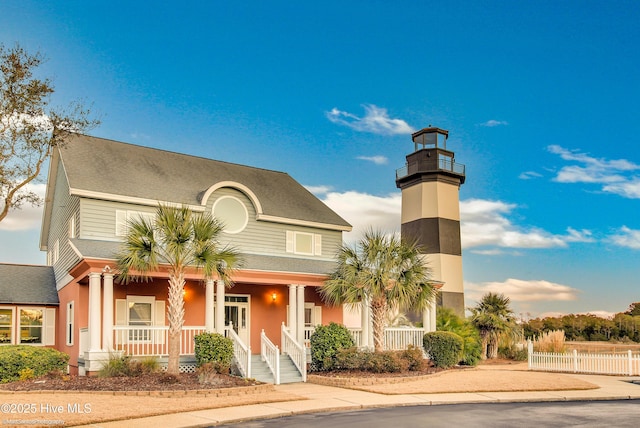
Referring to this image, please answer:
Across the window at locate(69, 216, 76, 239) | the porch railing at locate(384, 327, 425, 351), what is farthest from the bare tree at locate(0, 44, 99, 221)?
the porch railing at locate(384, 327, 425, 351)

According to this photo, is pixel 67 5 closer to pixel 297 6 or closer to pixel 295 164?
pixel 297 6

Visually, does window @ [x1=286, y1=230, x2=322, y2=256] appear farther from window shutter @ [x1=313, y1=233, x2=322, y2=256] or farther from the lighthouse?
the lighthouse

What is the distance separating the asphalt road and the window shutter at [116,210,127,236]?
11.4 meters

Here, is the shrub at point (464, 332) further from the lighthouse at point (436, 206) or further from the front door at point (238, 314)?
the front door at point (238, 314)

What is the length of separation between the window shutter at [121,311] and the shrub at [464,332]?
1279 centimetres

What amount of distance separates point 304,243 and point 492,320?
9.91 metres

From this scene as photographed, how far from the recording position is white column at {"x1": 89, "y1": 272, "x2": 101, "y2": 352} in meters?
17.9

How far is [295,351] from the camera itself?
20516 mm

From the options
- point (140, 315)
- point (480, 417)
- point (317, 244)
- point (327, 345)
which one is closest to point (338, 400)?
point (480, 417)

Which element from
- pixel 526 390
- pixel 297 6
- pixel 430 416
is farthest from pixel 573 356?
pixel 297 6

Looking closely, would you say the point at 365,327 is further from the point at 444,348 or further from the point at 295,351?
the point at 295,351

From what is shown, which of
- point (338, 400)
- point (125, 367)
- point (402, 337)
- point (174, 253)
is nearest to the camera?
point (338, 400)

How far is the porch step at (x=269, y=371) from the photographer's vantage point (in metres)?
19.2

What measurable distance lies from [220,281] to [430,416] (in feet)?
31.3
